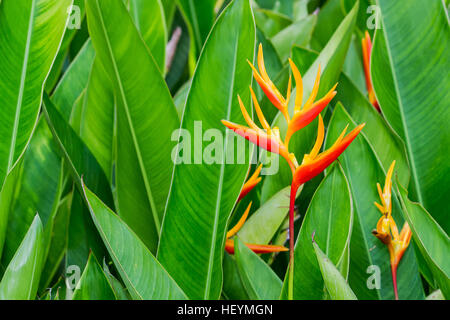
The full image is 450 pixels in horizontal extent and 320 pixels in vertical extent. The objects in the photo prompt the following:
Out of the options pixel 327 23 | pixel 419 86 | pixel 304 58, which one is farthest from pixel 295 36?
pixel 419 86

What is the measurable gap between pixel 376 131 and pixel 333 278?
13.3 inches

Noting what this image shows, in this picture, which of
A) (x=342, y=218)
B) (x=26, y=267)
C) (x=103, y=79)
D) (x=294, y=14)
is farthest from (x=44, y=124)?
(x=294, y=14)

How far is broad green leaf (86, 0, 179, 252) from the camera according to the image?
2.26 feet

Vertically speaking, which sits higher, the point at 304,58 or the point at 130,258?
the point at 304,58

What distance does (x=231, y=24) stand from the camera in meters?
0.65

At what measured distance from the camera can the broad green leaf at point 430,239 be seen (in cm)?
55

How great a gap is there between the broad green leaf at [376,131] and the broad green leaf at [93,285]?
1.31 ft

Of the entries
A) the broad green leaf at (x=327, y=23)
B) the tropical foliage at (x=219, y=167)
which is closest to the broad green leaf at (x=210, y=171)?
the tropical foliage at (x=219, y=167)

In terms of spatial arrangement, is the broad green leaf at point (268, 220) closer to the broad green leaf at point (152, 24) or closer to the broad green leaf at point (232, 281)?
the broad green leaf at point (232, 281)

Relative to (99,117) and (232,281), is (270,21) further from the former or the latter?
(232,281)

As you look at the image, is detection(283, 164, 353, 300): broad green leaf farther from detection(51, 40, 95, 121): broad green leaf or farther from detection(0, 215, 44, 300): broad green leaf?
detection(51, 40, 95, 121): broad green leaf

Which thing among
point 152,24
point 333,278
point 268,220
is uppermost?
point 152,24

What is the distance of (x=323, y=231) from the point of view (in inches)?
23.9
